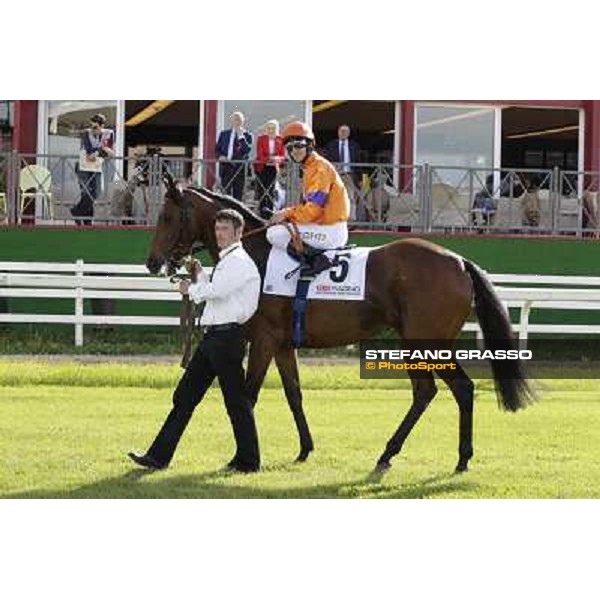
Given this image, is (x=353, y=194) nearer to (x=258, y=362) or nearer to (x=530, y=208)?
(x=530, y=208)

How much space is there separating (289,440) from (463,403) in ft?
5.05

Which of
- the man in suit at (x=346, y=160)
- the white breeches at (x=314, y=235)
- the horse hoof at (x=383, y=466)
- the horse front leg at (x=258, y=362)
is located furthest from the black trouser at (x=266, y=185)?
the horse hoof at (x=383, y=466)

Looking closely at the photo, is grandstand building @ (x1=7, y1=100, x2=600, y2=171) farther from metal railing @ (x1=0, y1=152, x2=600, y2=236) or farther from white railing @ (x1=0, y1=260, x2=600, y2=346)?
white railing @ (x1=0, y1=260, x2=600, y2=346)

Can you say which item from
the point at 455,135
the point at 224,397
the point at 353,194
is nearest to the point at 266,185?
the point at 353,194

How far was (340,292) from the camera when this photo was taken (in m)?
9.81

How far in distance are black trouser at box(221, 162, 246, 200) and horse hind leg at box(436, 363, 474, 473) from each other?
6.27 meters

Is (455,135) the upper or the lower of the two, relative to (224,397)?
upper

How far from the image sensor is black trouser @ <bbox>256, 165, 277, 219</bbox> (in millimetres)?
15123

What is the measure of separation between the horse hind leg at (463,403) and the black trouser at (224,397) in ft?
4.52

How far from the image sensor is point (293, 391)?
10.0m

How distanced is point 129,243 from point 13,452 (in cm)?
595

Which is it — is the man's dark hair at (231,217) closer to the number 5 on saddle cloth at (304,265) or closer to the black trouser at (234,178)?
the number 5 on saddle cloth at (304,265)

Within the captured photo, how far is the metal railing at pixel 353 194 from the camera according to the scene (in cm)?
1555

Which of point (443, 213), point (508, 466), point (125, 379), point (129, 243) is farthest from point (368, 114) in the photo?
point (508, 466)
